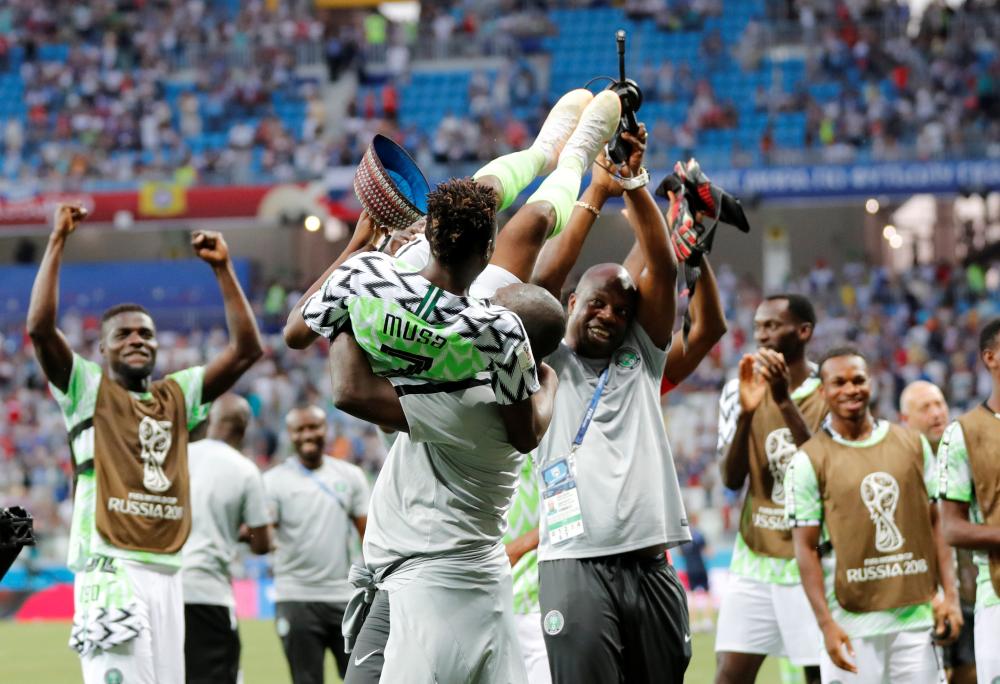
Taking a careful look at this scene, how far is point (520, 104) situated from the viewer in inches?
1187

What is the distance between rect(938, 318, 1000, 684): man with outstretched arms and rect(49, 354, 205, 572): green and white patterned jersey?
3480 millimetres

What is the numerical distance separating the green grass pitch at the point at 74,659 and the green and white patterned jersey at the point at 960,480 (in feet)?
19.1

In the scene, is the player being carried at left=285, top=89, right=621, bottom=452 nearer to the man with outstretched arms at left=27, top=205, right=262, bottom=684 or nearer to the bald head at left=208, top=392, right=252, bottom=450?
the man with outstretched arms at left=27, top=205, right=262, bottom=684

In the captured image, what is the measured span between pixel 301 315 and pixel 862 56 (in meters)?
26.8

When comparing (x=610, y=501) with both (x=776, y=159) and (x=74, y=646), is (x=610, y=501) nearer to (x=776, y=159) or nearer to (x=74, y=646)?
(x=74, y=646)

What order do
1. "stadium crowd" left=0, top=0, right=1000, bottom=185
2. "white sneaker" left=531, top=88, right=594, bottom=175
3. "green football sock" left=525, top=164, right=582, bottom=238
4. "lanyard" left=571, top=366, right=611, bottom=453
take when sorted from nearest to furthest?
"green football sock" left=525, top=164, right=582, bottom=238
"white sneaker" left=531, top=88, right=594, bottom=175
"lanyard" left=571, top=366, right=611, bottom=453
"stadium crowd" left=0, top=0, right=1000, bottom=185

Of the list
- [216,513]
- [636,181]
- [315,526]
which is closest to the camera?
[636,181]

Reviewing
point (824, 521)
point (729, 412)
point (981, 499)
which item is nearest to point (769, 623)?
point (824, 521)

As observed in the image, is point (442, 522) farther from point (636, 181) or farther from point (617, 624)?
point (636, 181)

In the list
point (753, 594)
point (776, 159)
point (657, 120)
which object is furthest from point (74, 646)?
point (657, 120)

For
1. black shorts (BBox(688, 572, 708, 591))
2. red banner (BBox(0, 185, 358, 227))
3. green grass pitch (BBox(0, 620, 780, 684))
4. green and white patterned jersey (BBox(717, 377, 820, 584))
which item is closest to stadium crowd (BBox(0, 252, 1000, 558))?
red banner (BBox(0, 185, 358, 227))

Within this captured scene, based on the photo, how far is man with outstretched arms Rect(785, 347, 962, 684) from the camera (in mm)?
6348

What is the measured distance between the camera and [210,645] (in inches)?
323

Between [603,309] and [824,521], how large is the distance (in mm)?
1805
